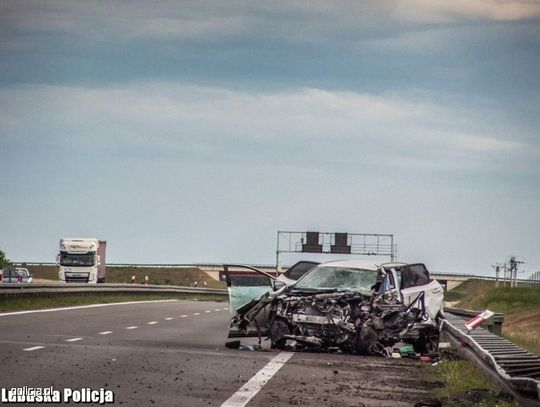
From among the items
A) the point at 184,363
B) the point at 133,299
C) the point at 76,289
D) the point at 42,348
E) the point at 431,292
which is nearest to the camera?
the point at 184,363

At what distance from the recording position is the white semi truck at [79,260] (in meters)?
64.4

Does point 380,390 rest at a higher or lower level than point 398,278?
lower

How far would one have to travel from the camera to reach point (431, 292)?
21.1m

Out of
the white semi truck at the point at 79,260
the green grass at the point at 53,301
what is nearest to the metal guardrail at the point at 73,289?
the green grass at the point at 53,301

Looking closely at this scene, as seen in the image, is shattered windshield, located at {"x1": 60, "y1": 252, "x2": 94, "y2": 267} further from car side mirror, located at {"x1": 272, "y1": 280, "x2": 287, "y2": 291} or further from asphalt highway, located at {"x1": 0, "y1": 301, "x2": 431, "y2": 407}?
car side mirror, located at {"x1": 272, "y1": 280, "x2": 287, "y2": 291}

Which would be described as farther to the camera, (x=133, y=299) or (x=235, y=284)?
(x=133, y=299)

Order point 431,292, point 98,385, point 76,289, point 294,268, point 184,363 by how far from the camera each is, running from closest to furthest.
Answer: point 98,385 → point 184,363 → point 431,292 → point 294,268 → point 76,289

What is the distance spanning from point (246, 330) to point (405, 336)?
8.76 ft

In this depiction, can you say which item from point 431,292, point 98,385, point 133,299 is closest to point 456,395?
point 98,385

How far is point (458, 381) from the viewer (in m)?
14.4

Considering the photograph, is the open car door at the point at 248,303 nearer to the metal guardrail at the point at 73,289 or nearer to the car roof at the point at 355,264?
the car roof at the point at 355,264

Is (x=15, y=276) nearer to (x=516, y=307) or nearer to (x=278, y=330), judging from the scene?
(x=516, y=307)

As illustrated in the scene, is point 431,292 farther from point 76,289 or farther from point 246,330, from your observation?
point 76,289

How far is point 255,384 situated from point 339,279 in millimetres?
7563
